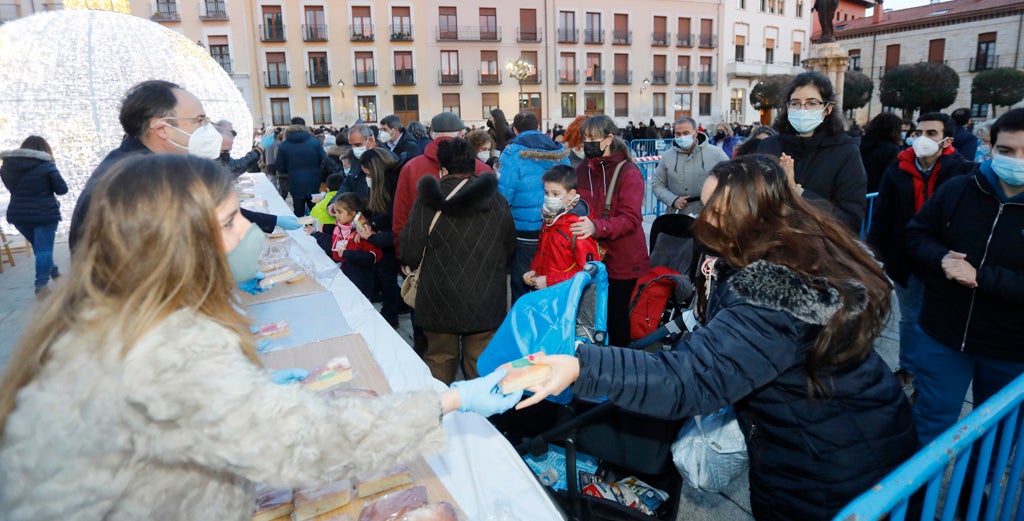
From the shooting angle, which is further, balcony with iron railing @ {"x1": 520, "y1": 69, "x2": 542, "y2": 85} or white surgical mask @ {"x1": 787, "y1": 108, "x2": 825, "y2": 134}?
balcony with iron railing @ {"x1": 520, "y1": 69, "x2": 542, "y2": 85}

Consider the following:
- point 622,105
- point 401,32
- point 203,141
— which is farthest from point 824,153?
point 622,105

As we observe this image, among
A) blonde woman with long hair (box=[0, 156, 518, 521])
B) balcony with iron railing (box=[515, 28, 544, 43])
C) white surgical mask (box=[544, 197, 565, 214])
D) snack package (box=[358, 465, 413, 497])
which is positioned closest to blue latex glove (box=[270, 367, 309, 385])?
snack package (box=[358, 465, 413, 497])

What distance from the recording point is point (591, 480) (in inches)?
86.7

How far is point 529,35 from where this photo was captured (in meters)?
34.2

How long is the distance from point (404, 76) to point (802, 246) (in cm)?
3359

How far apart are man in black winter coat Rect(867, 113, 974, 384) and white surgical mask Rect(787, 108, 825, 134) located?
89cm

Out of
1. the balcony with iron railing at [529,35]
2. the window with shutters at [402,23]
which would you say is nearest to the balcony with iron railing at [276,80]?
the window with shutters at [402,23]

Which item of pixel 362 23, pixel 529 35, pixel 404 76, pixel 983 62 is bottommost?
pixel 404 76

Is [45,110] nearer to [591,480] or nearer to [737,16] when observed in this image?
[591,480]

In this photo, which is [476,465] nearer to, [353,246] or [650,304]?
[650,304]

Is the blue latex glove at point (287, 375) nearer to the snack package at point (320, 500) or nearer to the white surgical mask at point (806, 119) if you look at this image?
the snack package at point (320, 500)

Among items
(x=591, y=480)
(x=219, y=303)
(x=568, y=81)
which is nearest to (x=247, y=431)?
(x=219, y=303)

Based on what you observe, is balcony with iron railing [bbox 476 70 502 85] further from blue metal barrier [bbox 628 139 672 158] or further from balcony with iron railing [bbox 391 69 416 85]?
blue metal barrier [bbox 628 139 672 158]

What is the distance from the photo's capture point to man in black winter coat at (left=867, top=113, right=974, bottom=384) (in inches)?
131
